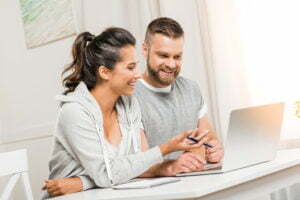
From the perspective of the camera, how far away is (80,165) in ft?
6.29

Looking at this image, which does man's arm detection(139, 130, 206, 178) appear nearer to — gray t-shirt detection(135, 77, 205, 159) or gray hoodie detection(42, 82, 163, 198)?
gray hoodie detection(42, 82, 163, 198)

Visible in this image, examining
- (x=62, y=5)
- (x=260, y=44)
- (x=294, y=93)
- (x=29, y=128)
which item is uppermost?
(x=62, y=5)

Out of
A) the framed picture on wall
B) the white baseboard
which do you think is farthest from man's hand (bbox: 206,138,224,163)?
the white baseboard

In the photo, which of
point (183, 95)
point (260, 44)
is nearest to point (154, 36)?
point (183, 95)

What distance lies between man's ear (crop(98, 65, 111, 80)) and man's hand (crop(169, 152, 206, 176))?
42 centimetres

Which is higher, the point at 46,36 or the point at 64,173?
the point at 46,36

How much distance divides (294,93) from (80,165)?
4.09 ft

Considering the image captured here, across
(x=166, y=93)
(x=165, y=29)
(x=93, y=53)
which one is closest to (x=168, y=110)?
(x=166, y=93)

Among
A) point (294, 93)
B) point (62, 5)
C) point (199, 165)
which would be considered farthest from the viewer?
point (62, 5)

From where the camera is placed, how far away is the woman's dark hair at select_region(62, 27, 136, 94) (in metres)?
2.03

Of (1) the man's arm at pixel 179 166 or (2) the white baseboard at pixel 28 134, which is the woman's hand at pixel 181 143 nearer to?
(1) the man's arm at pixel 179 166

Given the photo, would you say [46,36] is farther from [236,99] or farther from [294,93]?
[294,93]

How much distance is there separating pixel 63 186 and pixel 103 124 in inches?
12.0

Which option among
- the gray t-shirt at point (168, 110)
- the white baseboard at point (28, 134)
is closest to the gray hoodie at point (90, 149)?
the gray t-shirt at point (168, 110)
